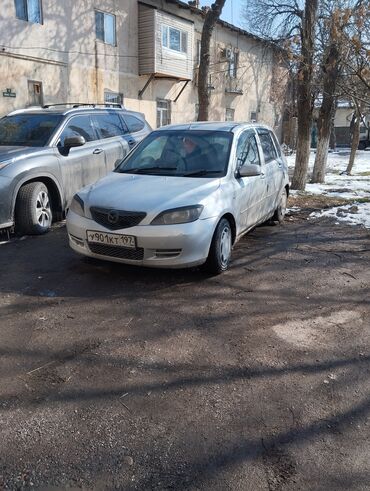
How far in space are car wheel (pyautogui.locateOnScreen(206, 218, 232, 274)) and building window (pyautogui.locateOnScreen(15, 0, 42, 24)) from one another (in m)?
13.7

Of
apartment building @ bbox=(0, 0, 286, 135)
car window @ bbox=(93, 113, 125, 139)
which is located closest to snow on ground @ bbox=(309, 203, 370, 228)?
car window @ bbox=(93, 113, 125, 139)

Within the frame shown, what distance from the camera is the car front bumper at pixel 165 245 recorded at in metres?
Answer: 4.46

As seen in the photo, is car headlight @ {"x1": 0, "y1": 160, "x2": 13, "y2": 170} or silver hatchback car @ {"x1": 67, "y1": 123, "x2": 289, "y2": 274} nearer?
silver hatchback car @ {"x1": 67, "y1": 123, "x2": 289, "y2": 274}

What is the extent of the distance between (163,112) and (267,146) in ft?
55.3

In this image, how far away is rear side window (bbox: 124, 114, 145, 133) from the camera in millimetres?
8742

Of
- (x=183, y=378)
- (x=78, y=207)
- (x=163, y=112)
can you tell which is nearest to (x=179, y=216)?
(x=78, y=207)

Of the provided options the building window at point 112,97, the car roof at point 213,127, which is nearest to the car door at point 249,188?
the car roof at point 213,127

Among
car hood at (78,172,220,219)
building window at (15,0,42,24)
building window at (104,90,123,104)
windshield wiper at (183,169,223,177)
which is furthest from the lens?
building window at (104,90,123,104)

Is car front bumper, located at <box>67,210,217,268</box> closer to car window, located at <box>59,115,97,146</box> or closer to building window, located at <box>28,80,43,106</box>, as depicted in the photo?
car window, located at <box>59,115,97,146</box>

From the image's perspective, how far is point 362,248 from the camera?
639 cm

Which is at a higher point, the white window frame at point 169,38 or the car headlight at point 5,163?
the white window frame at point 169,38

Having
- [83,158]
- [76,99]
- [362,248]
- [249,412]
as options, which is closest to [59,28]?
[76,99]

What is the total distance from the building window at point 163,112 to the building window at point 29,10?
25.0 feet

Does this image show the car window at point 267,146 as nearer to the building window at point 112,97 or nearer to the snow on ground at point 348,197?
the snow on ground at point 348,197
